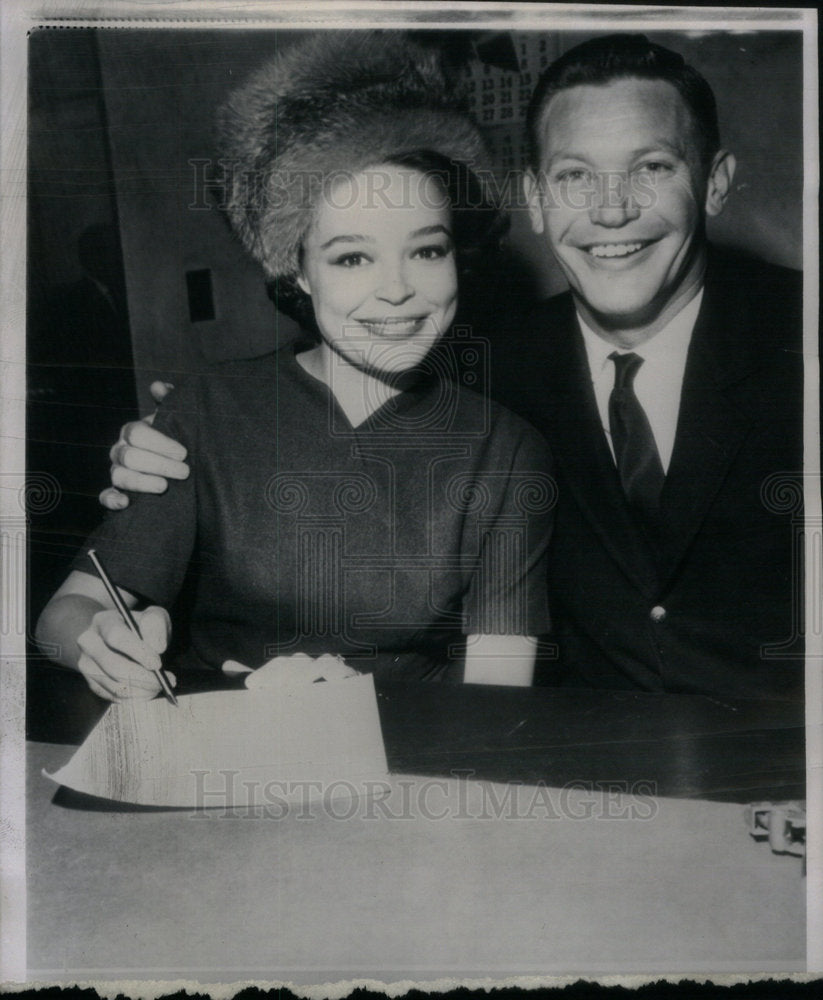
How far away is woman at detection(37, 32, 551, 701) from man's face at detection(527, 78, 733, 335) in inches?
5.2

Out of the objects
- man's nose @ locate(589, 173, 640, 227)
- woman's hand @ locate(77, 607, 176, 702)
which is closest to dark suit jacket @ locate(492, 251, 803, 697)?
man's nose @ locate(589, 173, 640, 227)

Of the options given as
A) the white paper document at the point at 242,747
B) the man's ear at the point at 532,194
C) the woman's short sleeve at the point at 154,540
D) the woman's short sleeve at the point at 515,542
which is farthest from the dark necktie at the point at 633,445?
the woman's short sleeve at the point at 154,540

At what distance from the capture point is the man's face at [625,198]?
57.9 inches

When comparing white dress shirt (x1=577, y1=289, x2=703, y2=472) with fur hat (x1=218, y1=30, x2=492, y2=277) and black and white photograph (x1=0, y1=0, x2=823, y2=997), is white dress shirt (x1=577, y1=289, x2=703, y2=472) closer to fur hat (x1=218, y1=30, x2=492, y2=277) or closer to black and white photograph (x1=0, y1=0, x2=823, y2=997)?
black and white photograph (x1=0, y1=0, x2=823, y2=997)

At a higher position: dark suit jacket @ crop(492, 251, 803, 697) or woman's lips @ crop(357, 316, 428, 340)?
woman's lips @ crop(357, 316, 428, 340)

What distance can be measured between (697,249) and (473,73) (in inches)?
17.7

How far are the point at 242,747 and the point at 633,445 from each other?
30.8 inches

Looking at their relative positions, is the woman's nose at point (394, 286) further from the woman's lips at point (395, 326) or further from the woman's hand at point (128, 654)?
the woman's hand at point (128, 654)

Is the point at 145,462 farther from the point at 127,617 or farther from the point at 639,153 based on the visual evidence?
the point at 639,153

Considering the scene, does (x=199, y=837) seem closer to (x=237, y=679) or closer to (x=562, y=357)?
(x=237, y=679)

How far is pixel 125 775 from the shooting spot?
148 centimetres

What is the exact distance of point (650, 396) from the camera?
59.3 inches

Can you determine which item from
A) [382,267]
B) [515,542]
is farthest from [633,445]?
[382,267]

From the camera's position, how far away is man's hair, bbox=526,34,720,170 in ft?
4.85
